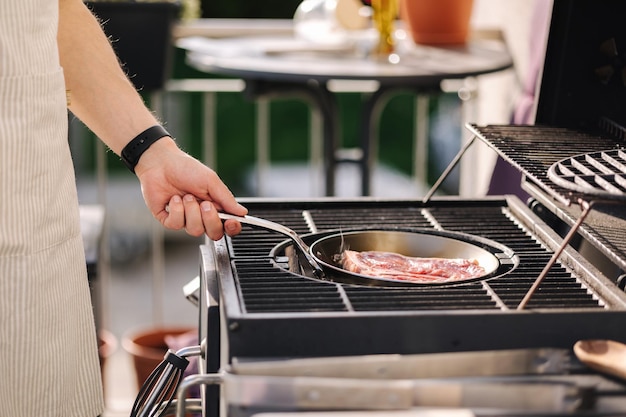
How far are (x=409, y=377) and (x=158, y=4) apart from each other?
93.4 inches

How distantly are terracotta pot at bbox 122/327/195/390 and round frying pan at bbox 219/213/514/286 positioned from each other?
1.56m

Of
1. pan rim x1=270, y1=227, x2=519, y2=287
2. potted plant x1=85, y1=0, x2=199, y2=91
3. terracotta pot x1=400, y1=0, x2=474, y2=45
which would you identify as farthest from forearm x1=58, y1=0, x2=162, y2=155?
terracotta pot x1=400, y1=0, x2=474, y2=45

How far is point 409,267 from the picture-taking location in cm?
136

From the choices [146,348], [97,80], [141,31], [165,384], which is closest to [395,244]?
[165,384]

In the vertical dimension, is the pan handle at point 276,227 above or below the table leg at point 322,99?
above

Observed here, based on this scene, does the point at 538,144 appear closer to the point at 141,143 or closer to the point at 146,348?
the point at 141,143

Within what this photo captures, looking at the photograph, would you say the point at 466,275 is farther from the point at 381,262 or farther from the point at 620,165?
the point at 620,165

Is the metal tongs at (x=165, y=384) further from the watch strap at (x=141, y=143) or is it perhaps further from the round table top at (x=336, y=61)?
the round table top at (x=336, y=61)

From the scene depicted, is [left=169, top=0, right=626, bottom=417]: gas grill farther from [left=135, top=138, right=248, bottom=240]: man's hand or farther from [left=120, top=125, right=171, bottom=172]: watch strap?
[left=120, top=125, right=171, bottom=172]: watch strap

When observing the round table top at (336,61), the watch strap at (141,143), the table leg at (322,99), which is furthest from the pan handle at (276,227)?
the table leg at (322,99)

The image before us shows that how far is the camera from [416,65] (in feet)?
9.23

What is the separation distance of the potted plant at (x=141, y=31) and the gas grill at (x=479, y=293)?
5.61 ft

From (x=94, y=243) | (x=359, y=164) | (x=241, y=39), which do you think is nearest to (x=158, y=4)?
(x=241, y=39)

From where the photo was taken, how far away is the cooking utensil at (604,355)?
0.96m
